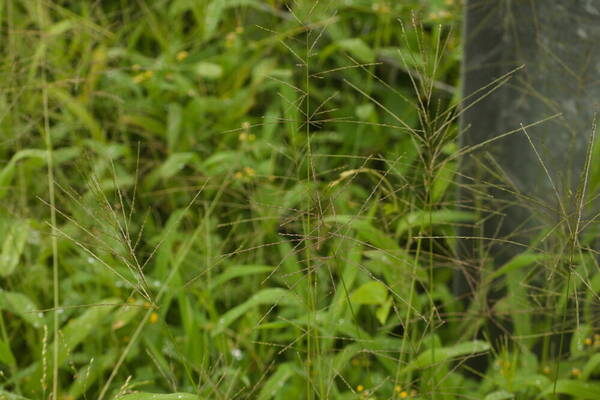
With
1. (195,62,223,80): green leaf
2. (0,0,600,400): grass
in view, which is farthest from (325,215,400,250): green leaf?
(195,62,223,80): green leaf

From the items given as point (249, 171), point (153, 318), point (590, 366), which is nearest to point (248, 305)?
point (153, 318)

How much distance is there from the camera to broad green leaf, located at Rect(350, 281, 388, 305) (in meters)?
1.39

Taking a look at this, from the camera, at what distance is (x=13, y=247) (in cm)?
158

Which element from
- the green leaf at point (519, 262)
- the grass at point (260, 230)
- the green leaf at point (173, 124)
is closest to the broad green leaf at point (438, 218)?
the grass at point (260, 230)

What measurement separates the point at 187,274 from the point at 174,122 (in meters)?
0.49

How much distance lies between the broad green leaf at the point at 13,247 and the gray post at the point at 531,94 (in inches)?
32.1

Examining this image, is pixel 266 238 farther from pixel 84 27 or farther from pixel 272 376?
pixel 84 27

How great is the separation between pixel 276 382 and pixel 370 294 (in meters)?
0.22

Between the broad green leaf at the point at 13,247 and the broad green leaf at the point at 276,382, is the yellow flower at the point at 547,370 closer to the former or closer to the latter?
the broad green leaf at the point at 276,382

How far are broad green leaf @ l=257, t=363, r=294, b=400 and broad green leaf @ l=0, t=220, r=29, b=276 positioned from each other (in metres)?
0.52

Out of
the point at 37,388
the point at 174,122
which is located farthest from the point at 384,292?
the point at 174,122

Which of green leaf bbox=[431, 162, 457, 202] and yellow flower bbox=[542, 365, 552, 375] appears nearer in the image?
yellow flower bbox=[542, 365, 552, 375]

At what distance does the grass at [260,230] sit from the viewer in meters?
1.29

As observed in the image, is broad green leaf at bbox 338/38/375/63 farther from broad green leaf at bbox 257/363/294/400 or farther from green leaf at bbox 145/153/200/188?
broad green leaf at bbox 257/363/294/400
